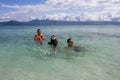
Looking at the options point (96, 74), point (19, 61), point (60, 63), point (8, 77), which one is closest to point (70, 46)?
point (60, 63)

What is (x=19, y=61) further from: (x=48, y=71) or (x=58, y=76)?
(x=58, y=76)

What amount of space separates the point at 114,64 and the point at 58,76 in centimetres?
382

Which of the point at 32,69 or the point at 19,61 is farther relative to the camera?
the point at 19,61

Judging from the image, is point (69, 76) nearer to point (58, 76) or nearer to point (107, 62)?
point (58, 76)

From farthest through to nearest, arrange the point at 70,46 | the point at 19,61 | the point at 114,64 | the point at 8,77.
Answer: the point at 70,46, the point at 19,61, the point at 114,64, the point at 8,77

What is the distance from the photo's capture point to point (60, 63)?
508 inches

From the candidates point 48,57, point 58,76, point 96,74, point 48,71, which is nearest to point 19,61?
point 48,57

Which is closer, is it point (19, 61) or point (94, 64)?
point (94, 64)

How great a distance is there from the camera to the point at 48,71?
11227 mm

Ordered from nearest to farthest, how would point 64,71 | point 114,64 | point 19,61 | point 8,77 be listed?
point 8,77 < point 64,71 < point 114,64 < point 19,61

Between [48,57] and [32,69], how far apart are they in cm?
313

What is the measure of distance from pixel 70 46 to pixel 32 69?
4700 mm

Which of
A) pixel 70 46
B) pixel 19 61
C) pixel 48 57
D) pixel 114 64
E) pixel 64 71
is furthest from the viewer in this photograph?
pixel 70 46

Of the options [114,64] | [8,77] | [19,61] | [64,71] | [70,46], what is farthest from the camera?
[70,46]
